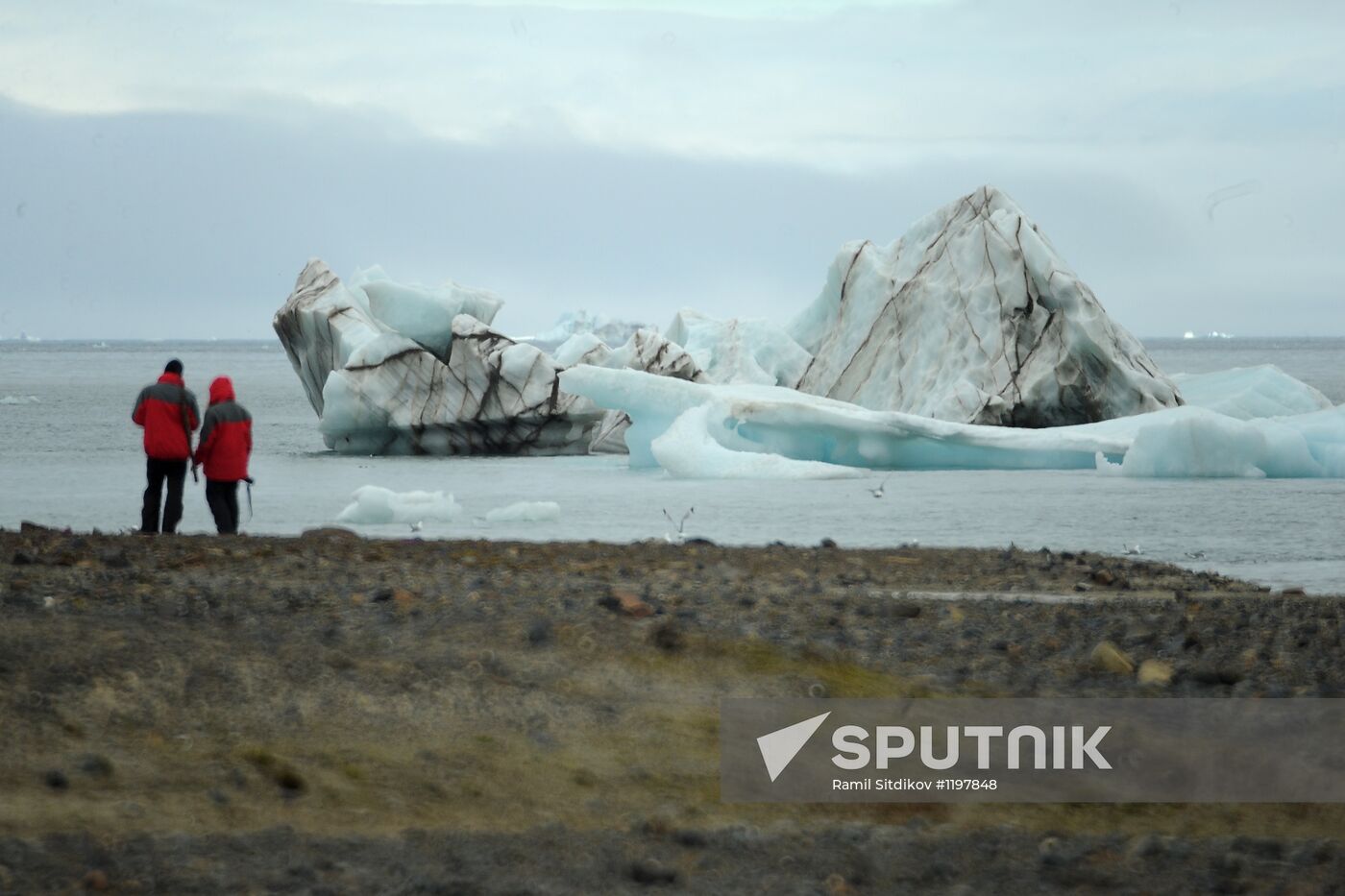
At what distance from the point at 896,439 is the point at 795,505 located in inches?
149

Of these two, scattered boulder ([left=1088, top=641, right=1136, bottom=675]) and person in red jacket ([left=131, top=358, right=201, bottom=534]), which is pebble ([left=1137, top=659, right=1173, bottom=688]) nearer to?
scattered boulder ([left=1088, top=641, right=1136, bottom=675])

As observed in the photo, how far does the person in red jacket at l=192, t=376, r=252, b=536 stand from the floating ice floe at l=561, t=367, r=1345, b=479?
691cm

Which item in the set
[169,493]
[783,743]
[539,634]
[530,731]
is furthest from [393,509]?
[783,743]

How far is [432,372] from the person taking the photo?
57.1 feet

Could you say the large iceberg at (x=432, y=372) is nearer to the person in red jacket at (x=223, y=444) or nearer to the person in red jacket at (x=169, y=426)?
the person in red jacket at (x=169, y=426)

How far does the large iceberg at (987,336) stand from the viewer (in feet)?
59.7

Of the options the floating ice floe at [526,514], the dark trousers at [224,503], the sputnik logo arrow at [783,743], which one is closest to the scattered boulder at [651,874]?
Answer: the sputnik logo arrow at [783,743]

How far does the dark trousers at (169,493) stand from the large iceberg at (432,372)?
8.72 m

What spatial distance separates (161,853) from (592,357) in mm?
17467

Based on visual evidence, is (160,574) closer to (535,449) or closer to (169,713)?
(169,713)

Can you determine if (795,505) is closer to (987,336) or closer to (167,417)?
(167,417)

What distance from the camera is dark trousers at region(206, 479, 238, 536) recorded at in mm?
8164

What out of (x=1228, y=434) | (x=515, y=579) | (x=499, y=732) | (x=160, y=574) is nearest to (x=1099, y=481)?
(x=1228, y=434)

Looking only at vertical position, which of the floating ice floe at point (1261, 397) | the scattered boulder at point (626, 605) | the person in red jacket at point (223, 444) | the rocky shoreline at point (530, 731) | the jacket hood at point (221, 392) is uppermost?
the floating ice floe at point (1261, 397)
